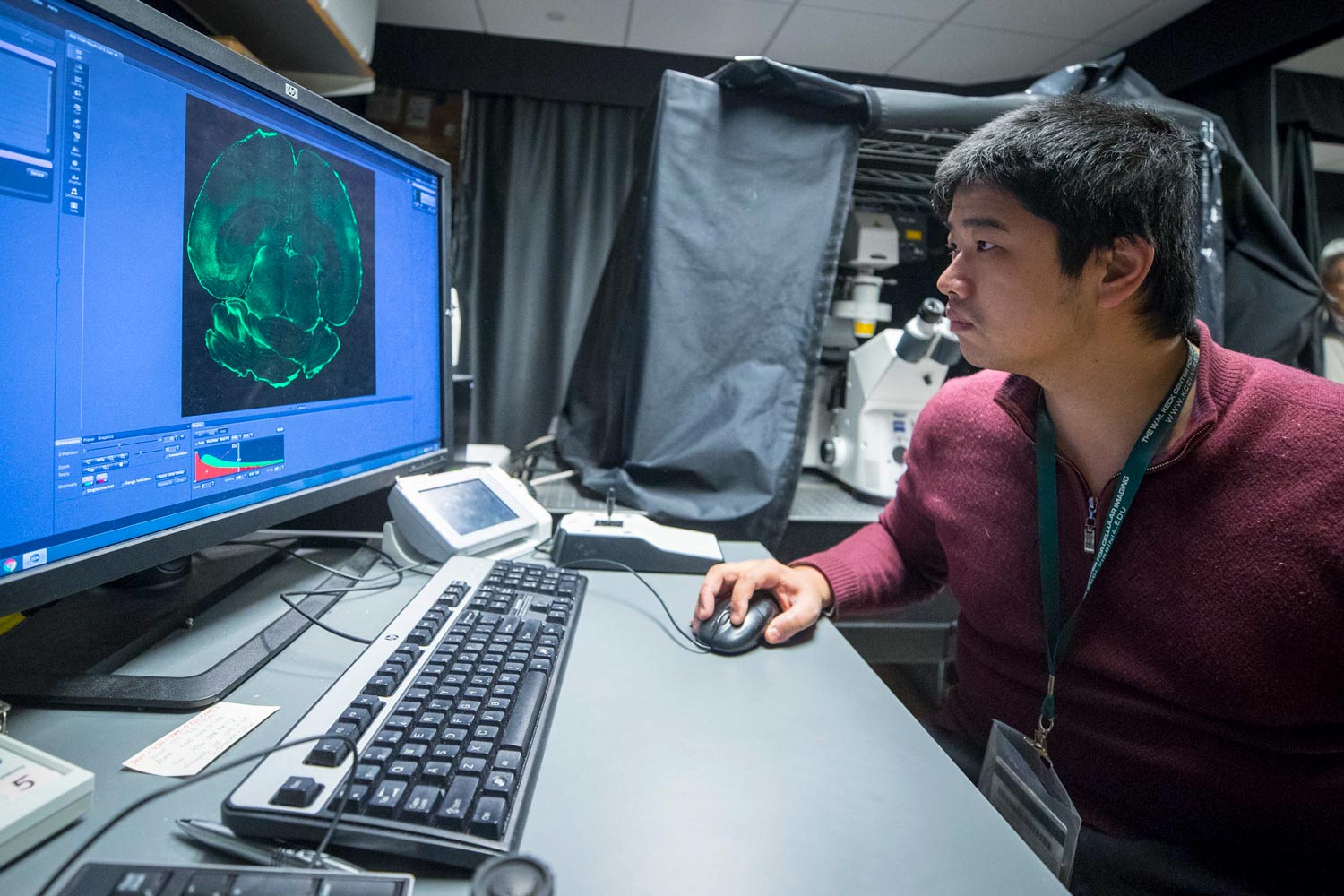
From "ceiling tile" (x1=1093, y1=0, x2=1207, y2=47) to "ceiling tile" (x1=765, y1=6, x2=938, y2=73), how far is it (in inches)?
26.7

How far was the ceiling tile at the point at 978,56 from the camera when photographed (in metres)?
2.46

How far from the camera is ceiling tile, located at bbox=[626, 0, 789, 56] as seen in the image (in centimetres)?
226

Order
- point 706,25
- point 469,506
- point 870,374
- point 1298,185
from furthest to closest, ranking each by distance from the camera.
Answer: point 1298,185, point 706,25, point 870,374, point 469,506

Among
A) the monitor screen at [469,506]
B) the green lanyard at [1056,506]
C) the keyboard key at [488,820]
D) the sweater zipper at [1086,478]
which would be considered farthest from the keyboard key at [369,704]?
the sweater zipper at [1086,478]

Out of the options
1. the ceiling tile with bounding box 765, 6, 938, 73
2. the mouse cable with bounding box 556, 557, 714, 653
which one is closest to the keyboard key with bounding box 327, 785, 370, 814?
the mouse cable with bounding box 556, 557, 714, 653

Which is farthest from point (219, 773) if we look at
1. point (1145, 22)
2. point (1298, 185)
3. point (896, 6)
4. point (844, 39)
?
point (1298, 185)

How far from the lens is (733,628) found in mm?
678

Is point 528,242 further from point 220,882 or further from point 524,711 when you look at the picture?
point 220,882

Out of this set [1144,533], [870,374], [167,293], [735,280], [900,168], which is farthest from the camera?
[900,168]

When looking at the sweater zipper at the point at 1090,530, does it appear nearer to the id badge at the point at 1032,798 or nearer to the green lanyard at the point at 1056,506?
the green lanyard at the point at 1056,506

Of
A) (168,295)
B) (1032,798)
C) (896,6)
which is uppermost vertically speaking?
(896,6)

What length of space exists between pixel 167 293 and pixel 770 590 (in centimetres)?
63

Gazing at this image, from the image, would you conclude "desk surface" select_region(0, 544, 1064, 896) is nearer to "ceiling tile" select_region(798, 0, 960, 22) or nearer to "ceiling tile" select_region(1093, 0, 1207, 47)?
"ceiling tile" select_region(798, 0, 960, 22)

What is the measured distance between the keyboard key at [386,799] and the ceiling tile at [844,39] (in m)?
2.57
